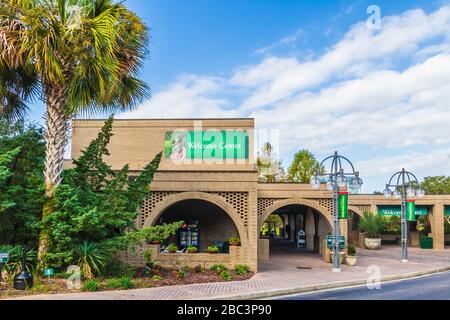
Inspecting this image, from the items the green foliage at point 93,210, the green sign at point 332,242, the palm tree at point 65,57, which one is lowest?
the green sign at point 332,242

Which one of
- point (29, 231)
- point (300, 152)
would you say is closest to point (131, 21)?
point (29, 231)

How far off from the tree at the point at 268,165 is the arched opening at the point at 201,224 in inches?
657

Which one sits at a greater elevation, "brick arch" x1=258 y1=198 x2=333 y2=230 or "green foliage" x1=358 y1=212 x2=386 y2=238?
"brick arch" x1=258 y1=198 x2=333 y2=230

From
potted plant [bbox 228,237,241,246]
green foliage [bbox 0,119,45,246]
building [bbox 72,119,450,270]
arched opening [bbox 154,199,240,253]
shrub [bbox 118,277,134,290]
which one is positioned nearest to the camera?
shrub [bbox 118,277,134,290]

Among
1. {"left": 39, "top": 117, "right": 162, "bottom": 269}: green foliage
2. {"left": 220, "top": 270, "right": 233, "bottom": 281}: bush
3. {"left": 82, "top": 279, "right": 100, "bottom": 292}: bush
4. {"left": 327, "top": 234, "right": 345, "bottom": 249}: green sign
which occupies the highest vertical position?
{"left": 39, "top": 117, "right": 162, "bottom": 269}: green foliage

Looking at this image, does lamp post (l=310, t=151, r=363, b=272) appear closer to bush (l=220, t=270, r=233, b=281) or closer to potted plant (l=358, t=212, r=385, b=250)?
bush (l=220, t=270, r=233, b=281)

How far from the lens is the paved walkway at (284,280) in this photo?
10039mm

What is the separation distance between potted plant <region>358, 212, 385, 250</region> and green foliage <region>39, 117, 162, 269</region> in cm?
1818

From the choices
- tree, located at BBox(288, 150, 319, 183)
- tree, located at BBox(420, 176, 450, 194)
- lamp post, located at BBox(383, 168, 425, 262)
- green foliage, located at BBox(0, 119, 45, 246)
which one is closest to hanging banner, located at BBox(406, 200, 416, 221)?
lamp post, located at BBox(383, 168, 425, 262)

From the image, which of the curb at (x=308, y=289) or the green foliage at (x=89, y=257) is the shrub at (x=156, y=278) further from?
the curb at (x=308, y=289)

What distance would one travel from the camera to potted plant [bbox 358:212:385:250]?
85.4ft

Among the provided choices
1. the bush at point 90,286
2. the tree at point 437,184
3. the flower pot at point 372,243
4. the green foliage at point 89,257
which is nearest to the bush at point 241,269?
the green foliage at point 89,257

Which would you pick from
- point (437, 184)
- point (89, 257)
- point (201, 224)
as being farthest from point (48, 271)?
point (437, 184)
